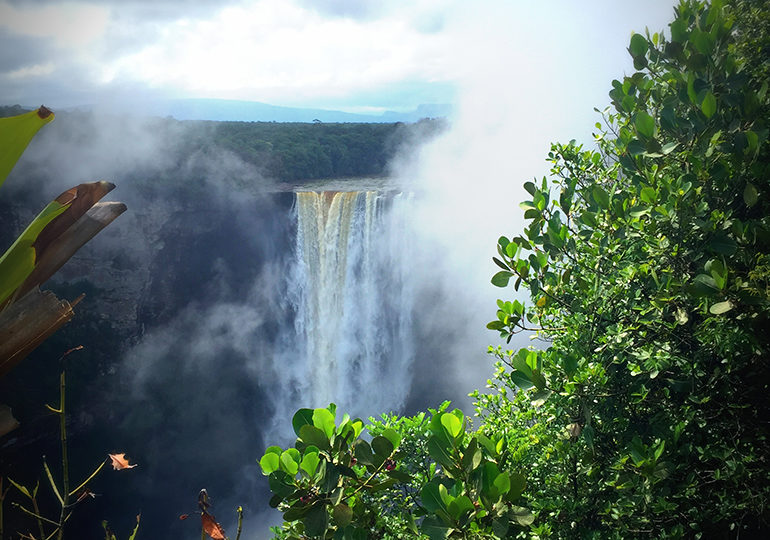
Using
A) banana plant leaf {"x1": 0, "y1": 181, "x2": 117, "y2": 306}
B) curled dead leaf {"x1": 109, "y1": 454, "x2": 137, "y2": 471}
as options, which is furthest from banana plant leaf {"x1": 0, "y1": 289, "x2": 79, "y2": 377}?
curled dead leaf {"x1": 109, "y1": 454, "x2": 137, "y2": 471}

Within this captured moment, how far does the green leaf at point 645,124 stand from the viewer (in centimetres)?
286

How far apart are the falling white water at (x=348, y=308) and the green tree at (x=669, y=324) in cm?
1825

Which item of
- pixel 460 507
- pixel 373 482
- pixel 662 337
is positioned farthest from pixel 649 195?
pixel 373 482

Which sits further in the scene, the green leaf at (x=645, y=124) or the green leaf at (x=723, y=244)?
the green leaf at (x=645, y=124)

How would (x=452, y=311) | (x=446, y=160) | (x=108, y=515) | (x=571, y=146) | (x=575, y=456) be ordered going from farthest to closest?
(x=446, y=160) → (x=452, y=311) → (x=108, y=515) → (x=571, y=146) → (x=575, y=456)

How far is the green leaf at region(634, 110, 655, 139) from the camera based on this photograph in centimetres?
286

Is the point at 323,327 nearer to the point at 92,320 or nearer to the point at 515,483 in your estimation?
the point at 92,320

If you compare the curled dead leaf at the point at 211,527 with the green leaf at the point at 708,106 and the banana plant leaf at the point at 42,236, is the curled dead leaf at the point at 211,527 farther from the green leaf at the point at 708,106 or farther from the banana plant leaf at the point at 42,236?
the green leaf at the point at 708,106

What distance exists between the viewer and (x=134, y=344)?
2197 centimetres

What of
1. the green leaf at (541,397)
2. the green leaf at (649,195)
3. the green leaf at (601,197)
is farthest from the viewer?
the green leaf at (601,197)

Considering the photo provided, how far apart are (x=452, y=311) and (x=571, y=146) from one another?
20.7m

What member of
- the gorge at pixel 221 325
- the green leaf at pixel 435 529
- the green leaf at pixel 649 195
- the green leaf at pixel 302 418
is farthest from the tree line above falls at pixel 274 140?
the green leaf at pixel 435 529

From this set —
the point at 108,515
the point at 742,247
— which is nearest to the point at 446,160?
the point at 108,515

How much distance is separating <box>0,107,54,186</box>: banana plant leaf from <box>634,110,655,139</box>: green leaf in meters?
2.88
